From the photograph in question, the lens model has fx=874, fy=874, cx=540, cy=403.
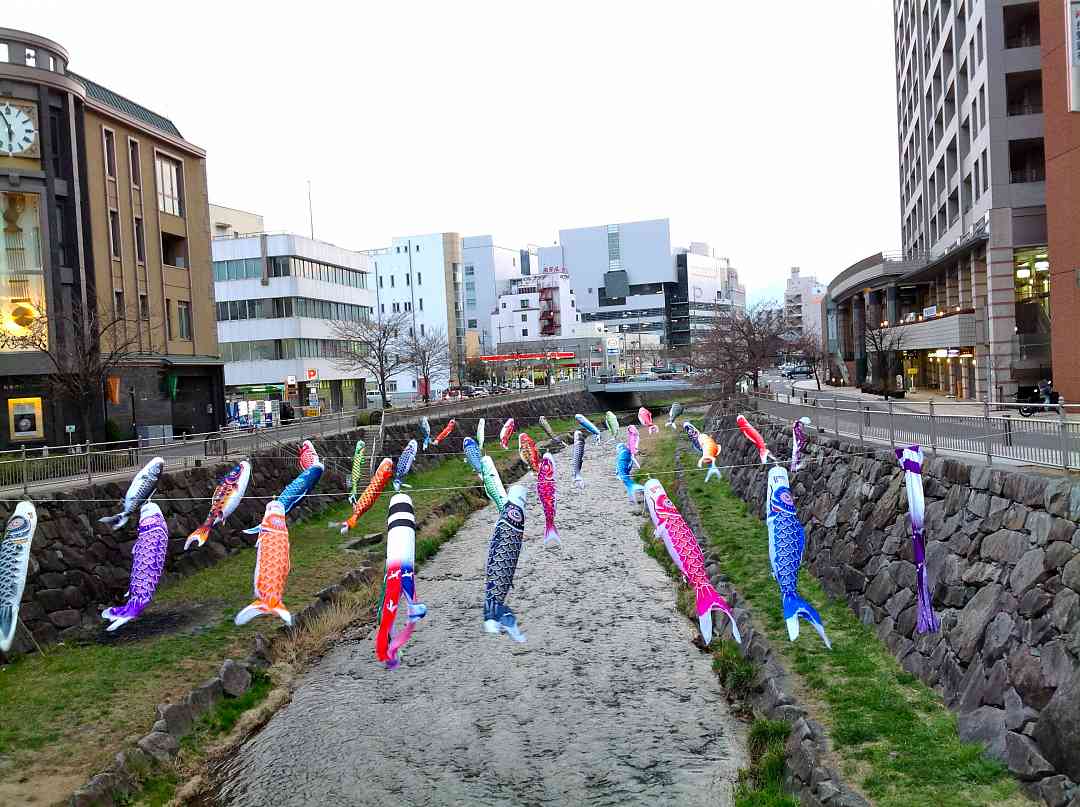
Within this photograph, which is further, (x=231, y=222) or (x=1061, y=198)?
(x=231, y=222)

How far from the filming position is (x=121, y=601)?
21.2m

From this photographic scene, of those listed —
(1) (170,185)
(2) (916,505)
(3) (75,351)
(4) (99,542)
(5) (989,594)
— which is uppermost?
(1) (170,185)

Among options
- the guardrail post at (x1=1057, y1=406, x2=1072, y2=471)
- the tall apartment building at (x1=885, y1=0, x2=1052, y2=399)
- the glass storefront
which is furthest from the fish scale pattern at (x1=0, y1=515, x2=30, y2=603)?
the tall apartment building at (x1=885, y1=0, x2=1052, y2=399)

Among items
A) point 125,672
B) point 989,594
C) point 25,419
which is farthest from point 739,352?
point 125,672

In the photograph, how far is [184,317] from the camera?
46938 millimetres

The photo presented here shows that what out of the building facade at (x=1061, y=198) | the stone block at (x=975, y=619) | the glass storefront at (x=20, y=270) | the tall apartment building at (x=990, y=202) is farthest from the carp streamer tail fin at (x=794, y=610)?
→ the glass storefront at (x=20, y=270)

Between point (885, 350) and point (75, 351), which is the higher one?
point (75, 351)

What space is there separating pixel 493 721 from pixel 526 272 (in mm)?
168181

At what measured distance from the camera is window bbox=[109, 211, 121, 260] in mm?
40969

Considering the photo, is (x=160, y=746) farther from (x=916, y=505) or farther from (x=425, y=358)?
(x=425, y=358)

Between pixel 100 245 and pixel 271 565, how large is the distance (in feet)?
103

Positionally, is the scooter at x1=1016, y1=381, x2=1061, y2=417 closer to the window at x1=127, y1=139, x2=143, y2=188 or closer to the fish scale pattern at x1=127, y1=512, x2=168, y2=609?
the fish scale pattern at x1=127, y1=512, x2=168, y2=609

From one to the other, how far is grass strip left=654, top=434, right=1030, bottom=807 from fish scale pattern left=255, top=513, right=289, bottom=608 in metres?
8.94

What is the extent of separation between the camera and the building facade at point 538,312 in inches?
5659
